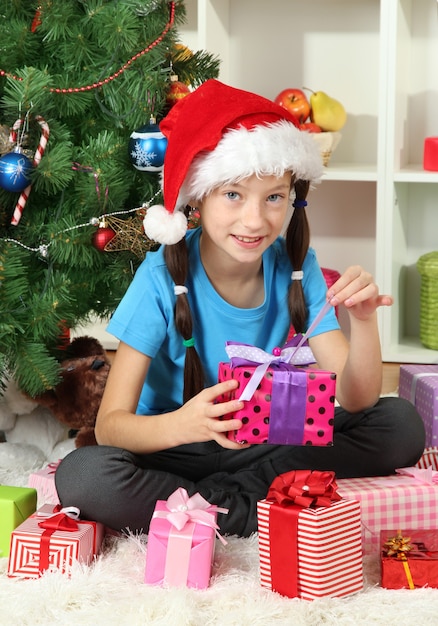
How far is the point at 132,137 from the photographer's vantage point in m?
1.67

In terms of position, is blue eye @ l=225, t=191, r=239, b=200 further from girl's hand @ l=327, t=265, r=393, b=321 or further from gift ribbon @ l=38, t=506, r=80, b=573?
gift ribbon @ l=38, t=506, r=80, b=573

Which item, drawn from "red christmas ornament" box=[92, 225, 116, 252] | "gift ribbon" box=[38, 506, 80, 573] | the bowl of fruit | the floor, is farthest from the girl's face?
the bowl of fruit

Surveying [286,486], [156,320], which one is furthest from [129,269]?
[286,486]

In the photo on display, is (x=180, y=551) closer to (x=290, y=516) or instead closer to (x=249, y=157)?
(x=290, y=516)

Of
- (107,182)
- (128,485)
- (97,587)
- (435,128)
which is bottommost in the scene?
(97,587)

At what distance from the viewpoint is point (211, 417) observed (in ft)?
4.20

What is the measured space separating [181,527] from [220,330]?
35 centimetres

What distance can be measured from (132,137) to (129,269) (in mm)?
239

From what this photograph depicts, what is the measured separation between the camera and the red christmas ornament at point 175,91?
68.2 inches

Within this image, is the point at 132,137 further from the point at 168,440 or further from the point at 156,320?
the point at 168,440

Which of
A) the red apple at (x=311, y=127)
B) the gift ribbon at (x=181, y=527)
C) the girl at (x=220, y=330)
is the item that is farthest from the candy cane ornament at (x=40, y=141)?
the red apple at (x=311, y=127)

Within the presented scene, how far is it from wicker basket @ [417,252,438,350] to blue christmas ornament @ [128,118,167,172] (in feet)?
3.25

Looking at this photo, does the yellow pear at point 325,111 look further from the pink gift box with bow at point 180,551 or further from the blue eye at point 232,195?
the pink gift box with bow at point 180,551

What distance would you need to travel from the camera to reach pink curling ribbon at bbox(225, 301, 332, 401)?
1.24m
